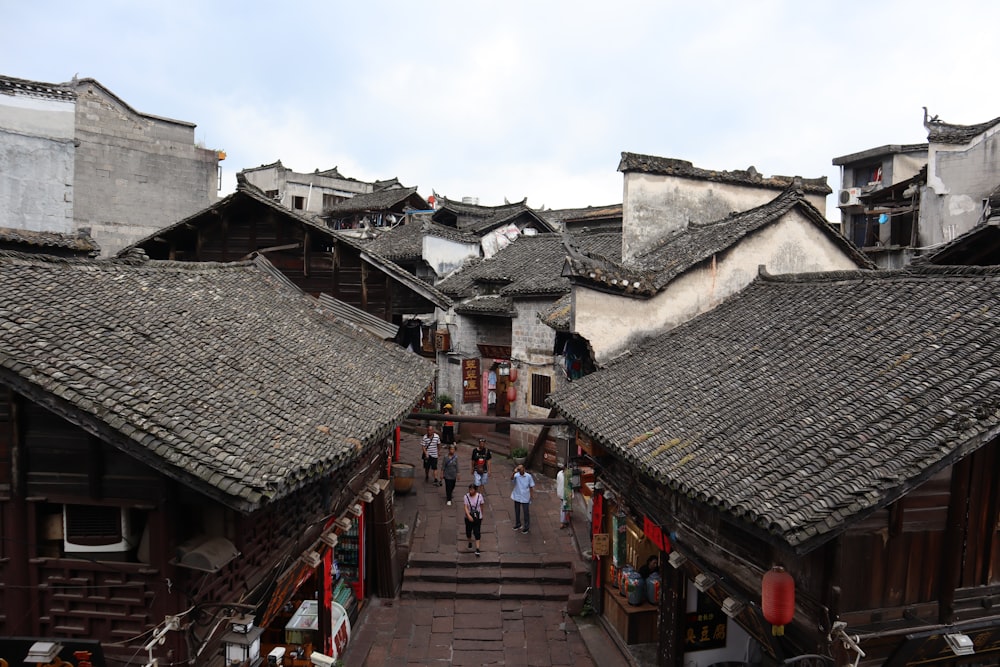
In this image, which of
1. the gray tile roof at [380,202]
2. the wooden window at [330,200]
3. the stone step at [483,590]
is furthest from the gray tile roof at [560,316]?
the wooden window at [330,200]

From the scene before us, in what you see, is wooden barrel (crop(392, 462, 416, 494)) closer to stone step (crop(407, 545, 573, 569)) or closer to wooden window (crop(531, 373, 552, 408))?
stone step (crop(407, 545, 573, 569))

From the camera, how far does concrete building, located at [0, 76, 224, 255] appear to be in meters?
21.8

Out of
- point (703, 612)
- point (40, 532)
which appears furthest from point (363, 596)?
point (40, 532)

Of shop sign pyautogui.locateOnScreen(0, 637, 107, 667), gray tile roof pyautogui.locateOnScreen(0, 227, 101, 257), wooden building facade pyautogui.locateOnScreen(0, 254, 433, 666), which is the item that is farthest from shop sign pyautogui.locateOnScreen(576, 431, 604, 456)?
gray tile roof pyautogui.locateOnScreen(0, 227, 101, 257)

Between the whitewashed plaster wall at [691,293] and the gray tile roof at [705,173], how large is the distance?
8.12 feet

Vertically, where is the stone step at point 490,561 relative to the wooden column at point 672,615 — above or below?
below

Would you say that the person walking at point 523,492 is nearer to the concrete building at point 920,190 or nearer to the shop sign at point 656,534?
the shop sign at point 656,534

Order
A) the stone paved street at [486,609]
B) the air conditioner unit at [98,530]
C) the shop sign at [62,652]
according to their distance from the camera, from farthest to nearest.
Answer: the stone paved street at [486,609] → the air conditioner unit at [98,530] → the shop sign at [62,652]

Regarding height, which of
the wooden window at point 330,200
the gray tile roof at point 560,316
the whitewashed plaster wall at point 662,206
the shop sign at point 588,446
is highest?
the wooden window at point 330,200

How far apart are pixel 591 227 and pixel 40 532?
3149 cm

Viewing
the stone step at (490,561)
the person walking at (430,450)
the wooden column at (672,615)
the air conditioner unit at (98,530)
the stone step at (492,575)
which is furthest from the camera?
the person walking at (430,450)

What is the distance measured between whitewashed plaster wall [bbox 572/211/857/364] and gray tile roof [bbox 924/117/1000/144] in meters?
10.6

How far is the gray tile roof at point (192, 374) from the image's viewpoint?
6047 mm

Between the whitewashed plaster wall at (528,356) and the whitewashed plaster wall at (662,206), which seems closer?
the whitewashed plaster wall at (662,206)
